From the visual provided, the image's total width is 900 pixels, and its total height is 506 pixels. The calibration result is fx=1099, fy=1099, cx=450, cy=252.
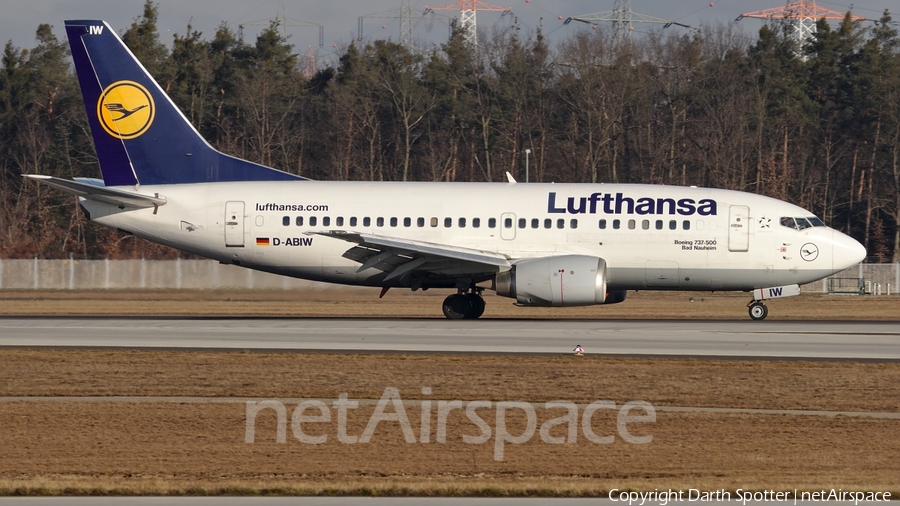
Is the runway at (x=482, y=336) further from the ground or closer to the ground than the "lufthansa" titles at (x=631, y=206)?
closer to the ground

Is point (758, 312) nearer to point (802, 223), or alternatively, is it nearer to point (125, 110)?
point (802, 223)

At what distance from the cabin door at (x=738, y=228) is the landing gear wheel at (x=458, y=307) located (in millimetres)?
7162

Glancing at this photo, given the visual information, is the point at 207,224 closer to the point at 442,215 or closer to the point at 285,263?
the point at 285,263

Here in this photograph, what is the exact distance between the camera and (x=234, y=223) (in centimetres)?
2984

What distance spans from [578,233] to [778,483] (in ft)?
62.7

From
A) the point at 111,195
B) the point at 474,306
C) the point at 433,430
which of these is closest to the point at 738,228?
the point at 474,306

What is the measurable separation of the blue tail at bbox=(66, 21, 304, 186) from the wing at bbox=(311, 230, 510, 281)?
14.9 feet

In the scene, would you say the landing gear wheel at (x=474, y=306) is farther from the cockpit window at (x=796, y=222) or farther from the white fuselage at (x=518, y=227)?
the cockpit window at (x=796, y=222)

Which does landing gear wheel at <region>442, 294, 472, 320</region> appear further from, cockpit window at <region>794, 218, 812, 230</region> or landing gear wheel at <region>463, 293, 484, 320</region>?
cockpit window at <region>794, 218, 812, 230</region>

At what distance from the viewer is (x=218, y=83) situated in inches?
2995

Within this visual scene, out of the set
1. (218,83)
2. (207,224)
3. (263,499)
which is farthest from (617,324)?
(218,83)

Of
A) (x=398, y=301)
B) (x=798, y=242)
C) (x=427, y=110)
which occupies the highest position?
(x=427, y=110)

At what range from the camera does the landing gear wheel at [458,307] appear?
97.9 ft

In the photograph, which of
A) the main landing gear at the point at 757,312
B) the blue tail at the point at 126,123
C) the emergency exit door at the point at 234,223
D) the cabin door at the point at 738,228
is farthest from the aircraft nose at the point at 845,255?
the blue tail at the point at 126,123
